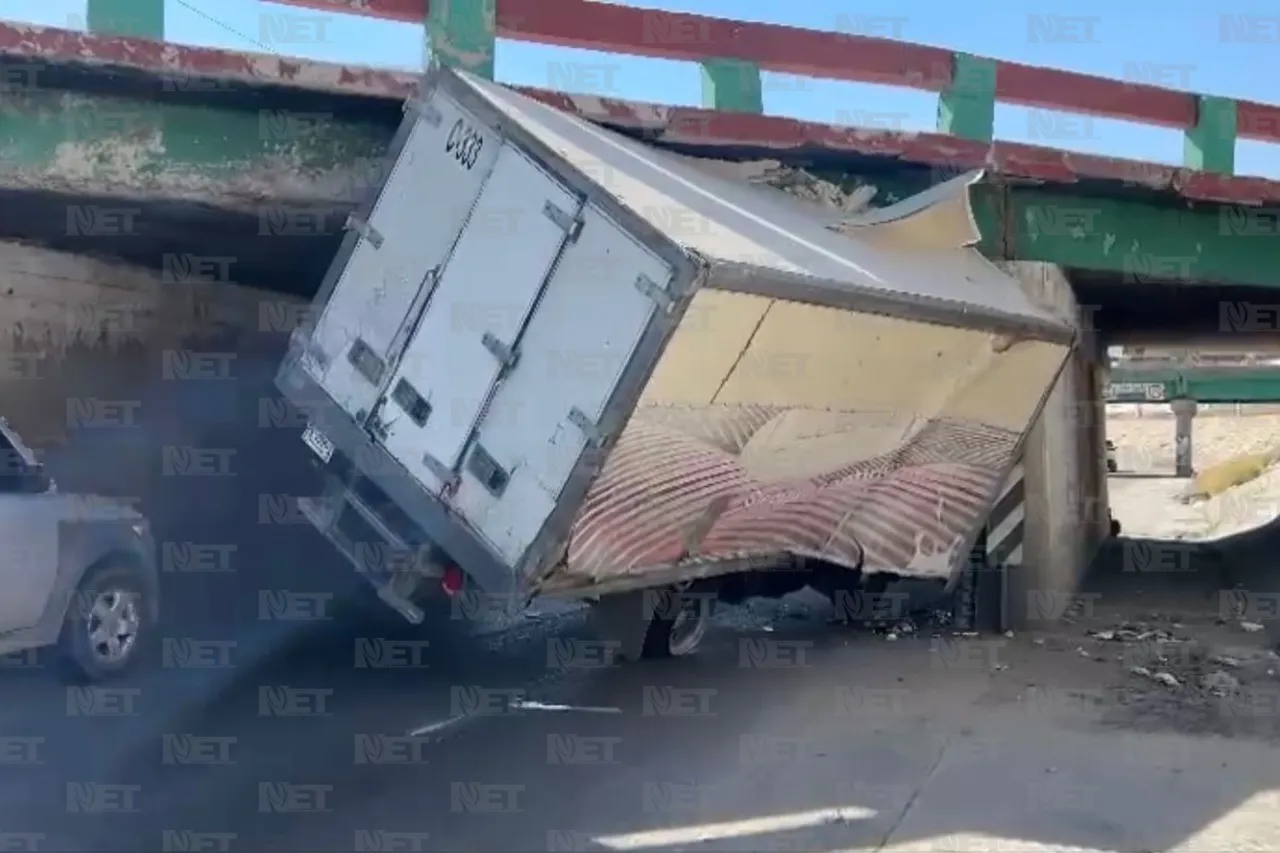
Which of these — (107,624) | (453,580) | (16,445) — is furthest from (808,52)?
(107,624)

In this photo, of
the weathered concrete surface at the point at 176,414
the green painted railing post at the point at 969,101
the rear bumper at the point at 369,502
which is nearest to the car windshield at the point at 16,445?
the rear bumper at the point at 369,502

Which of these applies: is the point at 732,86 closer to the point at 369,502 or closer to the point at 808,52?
the point at 808,52

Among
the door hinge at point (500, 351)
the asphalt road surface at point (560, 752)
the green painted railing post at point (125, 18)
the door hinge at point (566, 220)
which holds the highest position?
the green painted railing post at point (125, 18)

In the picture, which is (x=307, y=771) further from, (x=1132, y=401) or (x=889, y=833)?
(x=1132, y=401)

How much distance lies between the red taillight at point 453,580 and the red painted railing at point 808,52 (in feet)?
10.6

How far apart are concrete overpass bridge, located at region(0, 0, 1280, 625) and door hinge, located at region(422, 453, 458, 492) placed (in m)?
2.47

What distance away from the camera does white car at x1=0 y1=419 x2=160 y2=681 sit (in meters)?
7.61

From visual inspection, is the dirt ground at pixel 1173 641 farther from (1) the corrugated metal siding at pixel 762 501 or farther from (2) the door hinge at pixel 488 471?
(2) the door hinge at pixel 488 471

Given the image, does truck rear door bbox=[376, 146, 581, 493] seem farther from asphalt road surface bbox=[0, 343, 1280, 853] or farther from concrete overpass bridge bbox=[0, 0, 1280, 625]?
concrete overpass bridge bbox=[0, 0, 1280, 625]

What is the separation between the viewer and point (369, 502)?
7.28m

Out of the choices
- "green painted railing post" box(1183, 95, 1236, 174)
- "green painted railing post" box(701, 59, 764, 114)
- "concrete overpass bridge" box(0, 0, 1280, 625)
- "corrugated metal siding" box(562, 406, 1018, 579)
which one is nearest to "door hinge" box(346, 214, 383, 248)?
"concrete overpass bridge" box(0, 0, 1280, 625)

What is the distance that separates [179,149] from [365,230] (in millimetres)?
1719

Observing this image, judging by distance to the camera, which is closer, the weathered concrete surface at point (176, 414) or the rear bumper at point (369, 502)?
the rear bumper at point (369, 502)

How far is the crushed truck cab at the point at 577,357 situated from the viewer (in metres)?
6.46
